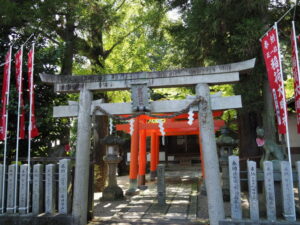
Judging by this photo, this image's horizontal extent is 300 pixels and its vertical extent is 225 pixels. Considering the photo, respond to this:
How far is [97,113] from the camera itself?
20.7 feet

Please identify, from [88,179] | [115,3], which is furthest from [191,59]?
[88,179]

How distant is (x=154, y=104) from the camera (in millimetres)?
6137

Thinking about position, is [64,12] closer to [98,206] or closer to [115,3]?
[115,3]

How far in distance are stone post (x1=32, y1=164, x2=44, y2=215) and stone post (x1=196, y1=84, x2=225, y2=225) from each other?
12.2 feet

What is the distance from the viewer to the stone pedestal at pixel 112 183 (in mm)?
9463

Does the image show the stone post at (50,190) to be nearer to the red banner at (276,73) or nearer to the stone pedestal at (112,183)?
the stone pedestal at (112,183)

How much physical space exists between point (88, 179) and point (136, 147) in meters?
5.60

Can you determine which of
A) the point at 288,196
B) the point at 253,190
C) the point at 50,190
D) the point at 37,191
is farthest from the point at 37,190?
the point at 288,196

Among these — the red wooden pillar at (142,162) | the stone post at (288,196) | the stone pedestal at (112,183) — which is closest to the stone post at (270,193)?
the stone post at (288,196)

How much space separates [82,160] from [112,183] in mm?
4065

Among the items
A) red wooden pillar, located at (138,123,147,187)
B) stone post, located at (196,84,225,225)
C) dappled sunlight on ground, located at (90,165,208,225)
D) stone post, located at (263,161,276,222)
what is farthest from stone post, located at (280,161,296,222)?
red wooden pillar, located at (138,123,147,187)

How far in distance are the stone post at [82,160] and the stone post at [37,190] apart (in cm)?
78

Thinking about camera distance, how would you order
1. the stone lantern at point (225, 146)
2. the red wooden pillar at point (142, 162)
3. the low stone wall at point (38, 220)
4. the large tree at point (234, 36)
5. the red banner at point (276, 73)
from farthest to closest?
the red wooden pillar at point (142, 162) < the stone lantern at point (225, 146) < the large tree at point (234, 36) < the low stone wall at point (38, 220) < the red banner at point (276, 73)

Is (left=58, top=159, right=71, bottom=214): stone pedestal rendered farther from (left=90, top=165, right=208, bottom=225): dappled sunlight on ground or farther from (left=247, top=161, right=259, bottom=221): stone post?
(left=247, top=161, right=259, bottom=221): stone post
